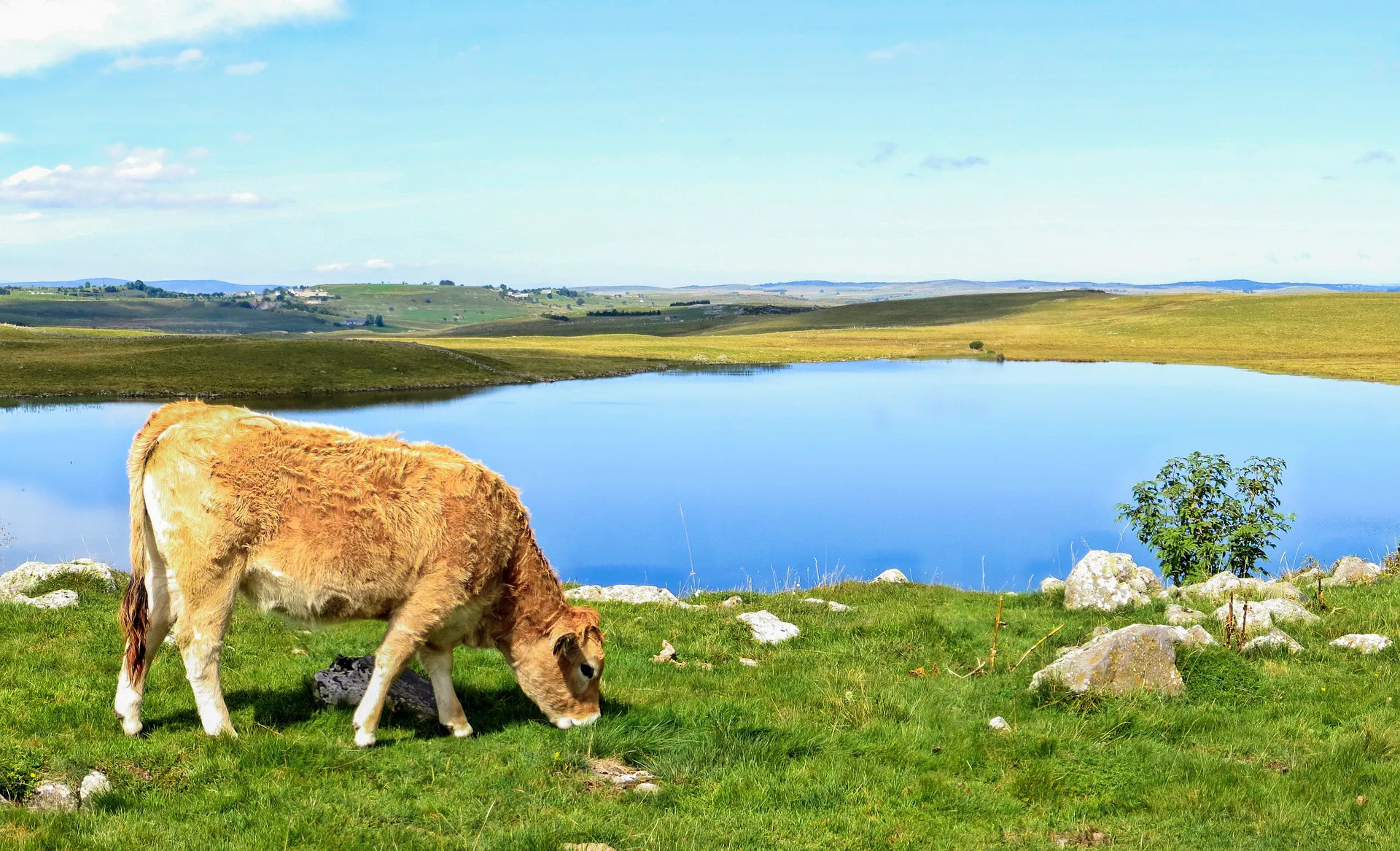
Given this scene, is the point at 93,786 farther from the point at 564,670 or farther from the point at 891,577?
the point at 891,577

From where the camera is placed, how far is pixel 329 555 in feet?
27.7

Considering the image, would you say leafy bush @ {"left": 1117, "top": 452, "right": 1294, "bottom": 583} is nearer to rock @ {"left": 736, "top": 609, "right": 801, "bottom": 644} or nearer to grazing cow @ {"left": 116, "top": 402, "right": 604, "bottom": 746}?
rock @ {"left": 736, "top": 609, "right": 801, "bottom": 644}

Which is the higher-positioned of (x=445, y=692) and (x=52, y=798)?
(x=445, y=692)

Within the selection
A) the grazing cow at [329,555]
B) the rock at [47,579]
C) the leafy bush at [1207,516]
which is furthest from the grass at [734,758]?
the leafy bush at [1207,516]

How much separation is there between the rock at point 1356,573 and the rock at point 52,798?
17.2 meters

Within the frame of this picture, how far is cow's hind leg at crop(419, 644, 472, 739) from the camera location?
8.77m

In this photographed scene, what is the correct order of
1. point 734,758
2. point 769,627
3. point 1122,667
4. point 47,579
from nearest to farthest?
point 734,758, point 1122,667, point 769,627, point 47,579

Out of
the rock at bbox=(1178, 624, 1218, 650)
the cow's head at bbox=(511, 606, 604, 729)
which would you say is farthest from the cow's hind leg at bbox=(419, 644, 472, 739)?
the rock at bbox=(1178, 624, 1218, 650)

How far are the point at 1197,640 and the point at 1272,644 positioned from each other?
1.10 metres

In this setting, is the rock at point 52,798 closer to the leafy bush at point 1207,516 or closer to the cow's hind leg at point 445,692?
the cow's hind leg at point 445,692

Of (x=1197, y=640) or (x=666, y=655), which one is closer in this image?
(x=1197, y=640)

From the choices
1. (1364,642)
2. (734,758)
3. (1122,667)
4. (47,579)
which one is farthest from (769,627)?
(47,579)

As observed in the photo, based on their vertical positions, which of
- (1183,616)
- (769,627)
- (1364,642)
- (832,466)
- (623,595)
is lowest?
(832,466)

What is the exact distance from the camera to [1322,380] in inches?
3504
